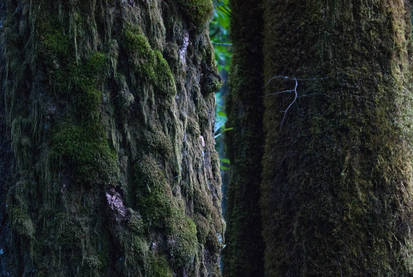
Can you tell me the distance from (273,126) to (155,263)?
1.61m

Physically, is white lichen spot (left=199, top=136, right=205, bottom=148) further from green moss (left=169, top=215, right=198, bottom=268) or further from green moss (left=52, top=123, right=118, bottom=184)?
green moss (left=52, top=123, right=118, bottom=184)

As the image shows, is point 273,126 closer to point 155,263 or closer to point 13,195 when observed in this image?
point 155,263

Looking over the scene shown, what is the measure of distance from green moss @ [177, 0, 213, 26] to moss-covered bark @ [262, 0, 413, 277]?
947 mm

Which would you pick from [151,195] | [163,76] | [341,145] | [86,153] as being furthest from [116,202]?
[341,145]

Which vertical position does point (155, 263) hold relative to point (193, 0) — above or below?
below

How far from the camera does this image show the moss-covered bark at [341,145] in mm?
2611

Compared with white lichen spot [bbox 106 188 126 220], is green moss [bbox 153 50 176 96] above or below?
above

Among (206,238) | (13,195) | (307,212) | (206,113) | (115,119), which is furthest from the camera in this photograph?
(307,212)

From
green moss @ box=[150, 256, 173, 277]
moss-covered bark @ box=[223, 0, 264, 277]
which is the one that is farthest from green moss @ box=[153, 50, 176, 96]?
moss-covered bark @ box=[223, 0, 264, 277]

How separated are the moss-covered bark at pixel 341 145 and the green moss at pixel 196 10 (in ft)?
3.11

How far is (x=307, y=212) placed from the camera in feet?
9.00

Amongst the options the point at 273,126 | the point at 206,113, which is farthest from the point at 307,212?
the point at 206,113

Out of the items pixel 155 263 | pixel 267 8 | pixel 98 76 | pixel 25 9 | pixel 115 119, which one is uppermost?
pixel 267 8

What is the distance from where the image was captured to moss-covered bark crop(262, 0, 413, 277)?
261 centimetres
